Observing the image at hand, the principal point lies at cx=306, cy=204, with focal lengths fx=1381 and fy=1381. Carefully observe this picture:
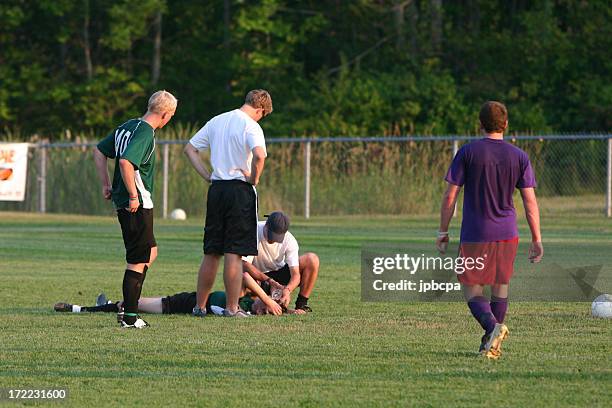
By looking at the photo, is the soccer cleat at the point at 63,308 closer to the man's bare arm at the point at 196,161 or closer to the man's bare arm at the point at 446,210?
the man's bare arm at the point at 196,161

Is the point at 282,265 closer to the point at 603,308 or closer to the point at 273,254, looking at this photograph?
the point at 273,254

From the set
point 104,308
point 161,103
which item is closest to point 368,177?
point 104,308

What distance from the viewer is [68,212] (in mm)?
36750

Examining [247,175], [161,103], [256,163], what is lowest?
[247,175]

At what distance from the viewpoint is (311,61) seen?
2125 inches

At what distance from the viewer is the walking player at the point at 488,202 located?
364 inches

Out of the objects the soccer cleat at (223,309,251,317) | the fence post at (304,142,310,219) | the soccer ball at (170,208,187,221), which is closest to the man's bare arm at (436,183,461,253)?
the soccer cleat at (223,309,251,317)

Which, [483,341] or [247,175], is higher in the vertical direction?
[247,175]

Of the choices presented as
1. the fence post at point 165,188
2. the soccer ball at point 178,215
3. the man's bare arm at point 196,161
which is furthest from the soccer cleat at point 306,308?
the fence post at point 165,188

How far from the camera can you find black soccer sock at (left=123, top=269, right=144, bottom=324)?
11.1 metres

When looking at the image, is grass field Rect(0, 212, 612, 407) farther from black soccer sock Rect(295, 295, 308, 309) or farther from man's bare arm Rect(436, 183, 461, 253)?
man's bare arm Rect(436, 183, 461, 253)

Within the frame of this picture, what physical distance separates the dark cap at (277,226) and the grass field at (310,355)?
0.73 m

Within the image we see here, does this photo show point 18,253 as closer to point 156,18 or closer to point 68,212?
point 68,212

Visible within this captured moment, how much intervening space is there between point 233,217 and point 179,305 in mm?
1119
